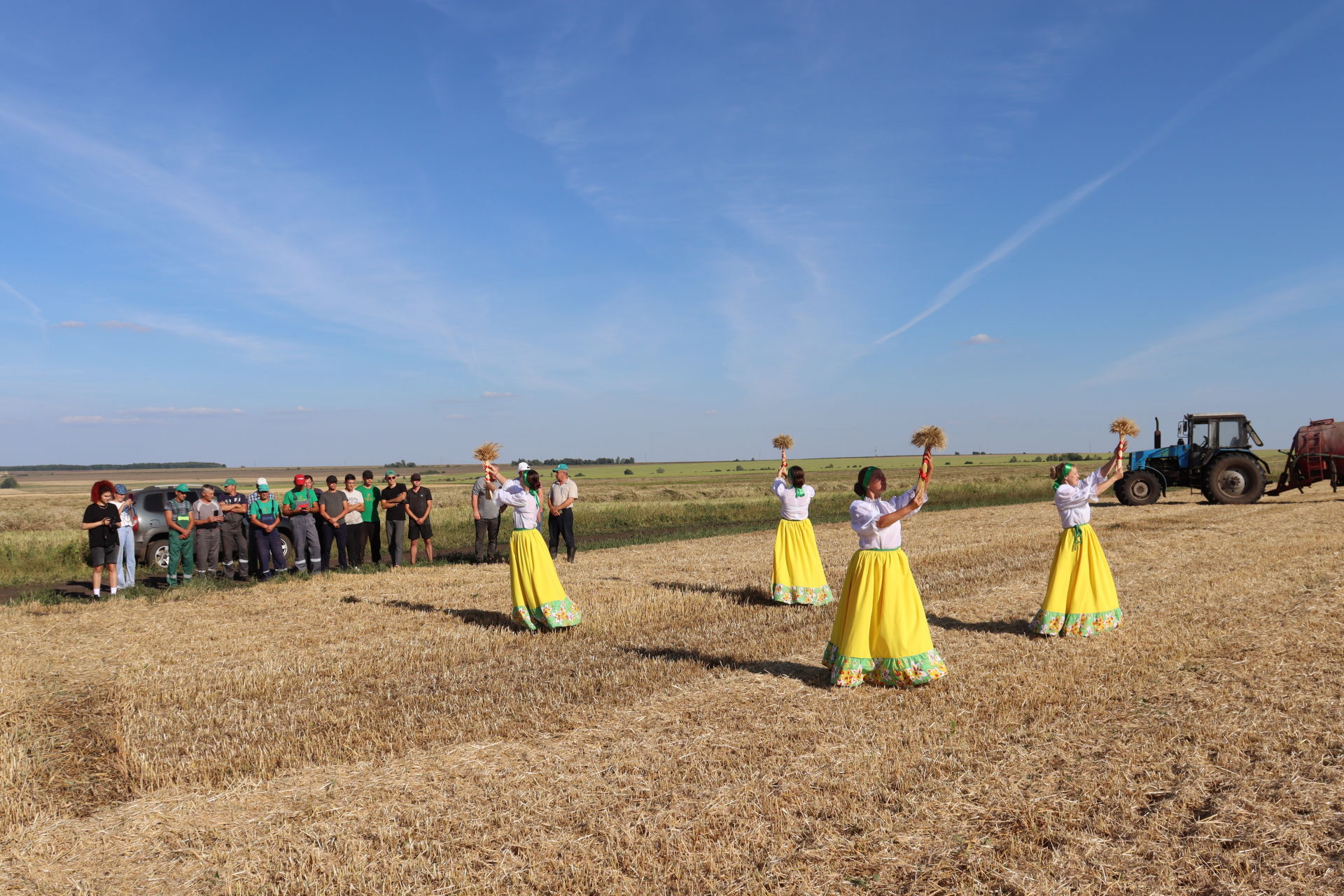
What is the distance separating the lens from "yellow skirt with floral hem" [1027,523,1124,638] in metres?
9.32

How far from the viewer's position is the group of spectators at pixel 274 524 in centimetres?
1446

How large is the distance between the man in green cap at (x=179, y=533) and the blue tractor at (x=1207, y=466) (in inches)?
994

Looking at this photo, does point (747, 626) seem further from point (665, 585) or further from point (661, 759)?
point (661, 759)

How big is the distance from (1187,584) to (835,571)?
5.58 metres

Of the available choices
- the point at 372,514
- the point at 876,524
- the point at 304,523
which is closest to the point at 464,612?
the point at 304,523

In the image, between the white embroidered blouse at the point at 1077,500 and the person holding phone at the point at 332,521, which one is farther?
the person holding phone at the point at 332,521

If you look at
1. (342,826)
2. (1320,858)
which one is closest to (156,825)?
(342,826)

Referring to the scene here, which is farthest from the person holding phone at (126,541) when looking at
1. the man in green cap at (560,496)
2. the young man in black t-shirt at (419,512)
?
the man in green cap at (560,496)

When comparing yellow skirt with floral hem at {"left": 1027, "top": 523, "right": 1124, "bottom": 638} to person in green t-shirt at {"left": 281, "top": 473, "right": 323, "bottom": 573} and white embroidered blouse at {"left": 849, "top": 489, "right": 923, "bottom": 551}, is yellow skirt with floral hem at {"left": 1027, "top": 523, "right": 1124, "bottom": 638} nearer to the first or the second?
white embroidered blouse at {"left": 849, "top": 489, "right": 923, "bottom": 551}

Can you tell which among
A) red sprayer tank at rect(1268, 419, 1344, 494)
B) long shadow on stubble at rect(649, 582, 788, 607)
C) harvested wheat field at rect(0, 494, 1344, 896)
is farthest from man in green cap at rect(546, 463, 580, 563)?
red sprayer tank at rect(1268, 419, 1344, 494)

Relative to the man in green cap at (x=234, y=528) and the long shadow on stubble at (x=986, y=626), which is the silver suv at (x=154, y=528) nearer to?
the man in green cap at (x=234, y=528)

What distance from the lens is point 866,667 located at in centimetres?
748

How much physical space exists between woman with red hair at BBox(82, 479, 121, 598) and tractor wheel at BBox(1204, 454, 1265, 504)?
94.6 ft

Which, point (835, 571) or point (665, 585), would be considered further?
point (835, 571)
